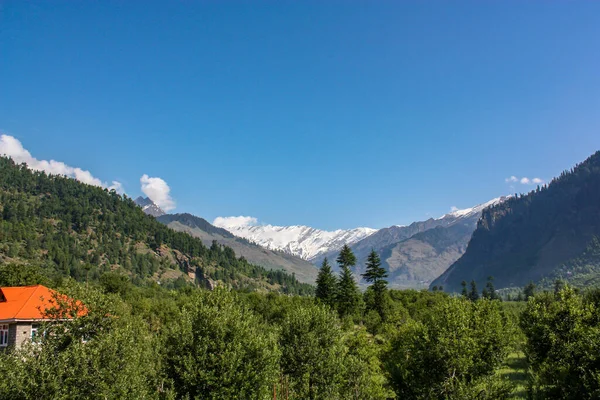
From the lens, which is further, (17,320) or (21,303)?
(21,303)

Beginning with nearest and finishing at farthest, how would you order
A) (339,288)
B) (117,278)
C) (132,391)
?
(132,391) → (339,288) → (117,278)

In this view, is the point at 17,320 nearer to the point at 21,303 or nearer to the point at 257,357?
the point at 21,303

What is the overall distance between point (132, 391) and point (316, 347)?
21.8 meters

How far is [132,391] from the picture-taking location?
33312 mm

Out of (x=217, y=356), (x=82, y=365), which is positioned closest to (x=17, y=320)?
(x=82, y=365)

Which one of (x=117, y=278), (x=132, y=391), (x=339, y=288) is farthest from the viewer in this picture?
(x=117, y=278)

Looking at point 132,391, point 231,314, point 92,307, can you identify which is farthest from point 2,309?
point 231,314

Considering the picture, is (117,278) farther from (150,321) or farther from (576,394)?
(576,394)

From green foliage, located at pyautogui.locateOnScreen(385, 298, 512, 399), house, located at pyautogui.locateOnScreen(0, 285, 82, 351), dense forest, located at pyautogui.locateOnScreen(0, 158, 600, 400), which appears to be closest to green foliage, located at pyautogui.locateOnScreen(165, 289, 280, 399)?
dense forest, located at pyautogui.locateOnScreen(0, 158, 600, 400)

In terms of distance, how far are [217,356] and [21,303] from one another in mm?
45911

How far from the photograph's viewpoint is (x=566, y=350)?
4209cm

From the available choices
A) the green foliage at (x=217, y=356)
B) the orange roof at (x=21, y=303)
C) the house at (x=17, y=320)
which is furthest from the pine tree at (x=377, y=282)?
the green foliage at (x=217, y=356)

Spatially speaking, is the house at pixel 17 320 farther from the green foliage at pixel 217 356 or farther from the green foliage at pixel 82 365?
the green foliage at pixel 217 356

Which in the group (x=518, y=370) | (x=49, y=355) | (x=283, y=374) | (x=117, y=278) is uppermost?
(x=117, y=278)
